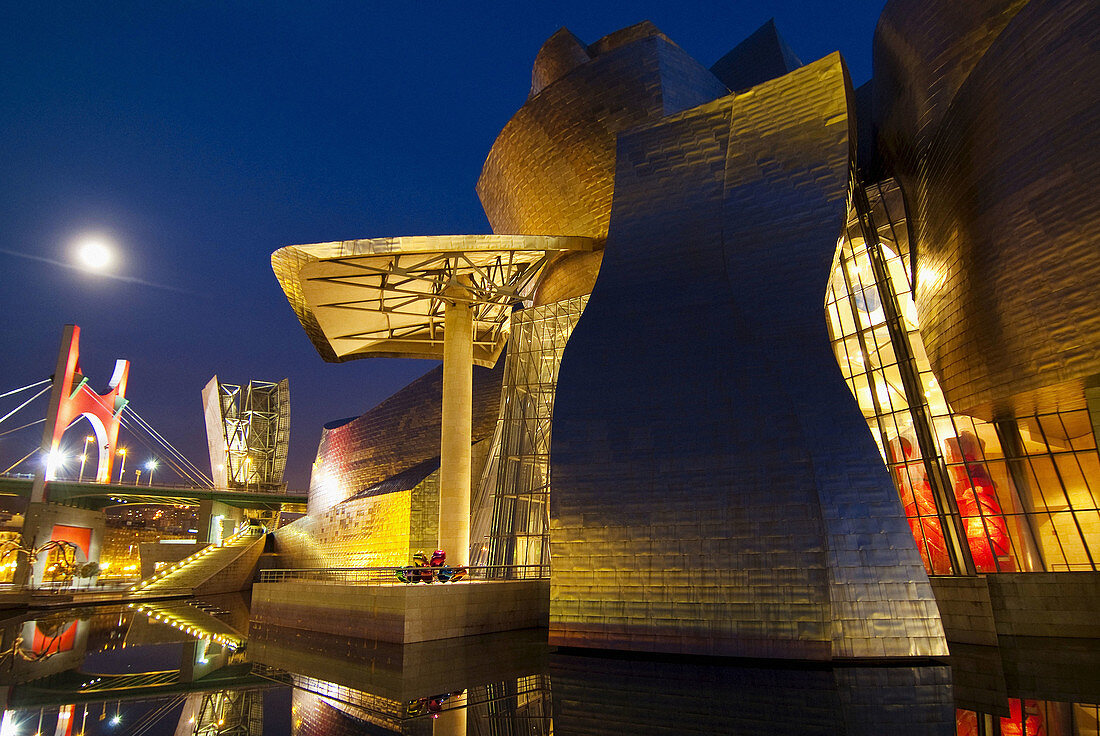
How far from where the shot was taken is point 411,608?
1141 cm

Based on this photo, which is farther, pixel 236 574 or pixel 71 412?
pixel 71 412

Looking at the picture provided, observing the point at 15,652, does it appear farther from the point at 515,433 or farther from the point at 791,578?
the point at 791,578

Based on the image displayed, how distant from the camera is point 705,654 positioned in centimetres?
966

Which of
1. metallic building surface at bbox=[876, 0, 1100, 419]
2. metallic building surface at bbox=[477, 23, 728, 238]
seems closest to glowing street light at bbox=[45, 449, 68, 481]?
metallic building surface at bbox=[477, 23, 728, 238]

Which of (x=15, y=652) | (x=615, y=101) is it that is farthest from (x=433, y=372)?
(x=15, y=652)

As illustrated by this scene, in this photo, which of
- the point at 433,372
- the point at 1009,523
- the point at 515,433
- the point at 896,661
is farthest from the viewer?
the point at 433,372

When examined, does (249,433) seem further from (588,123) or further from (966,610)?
(966,610)

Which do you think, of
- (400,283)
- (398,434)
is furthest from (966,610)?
(398,434)

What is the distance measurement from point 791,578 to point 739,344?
397 cm

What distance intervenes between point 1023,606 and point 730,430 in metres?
5.71

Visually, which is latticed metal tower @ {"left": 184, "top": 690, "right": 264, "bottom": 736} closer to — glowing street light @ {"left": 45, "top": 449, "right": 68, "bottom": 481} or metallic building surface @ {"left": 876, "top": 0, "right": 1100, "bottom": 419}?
metallic building surface @ {"left": 876, "top": 0, "right": 1100, "bottom": 419}

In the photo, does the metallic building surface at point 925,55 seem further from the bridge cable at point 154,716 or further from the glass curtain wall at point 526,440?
the bridge cable at point 154,716

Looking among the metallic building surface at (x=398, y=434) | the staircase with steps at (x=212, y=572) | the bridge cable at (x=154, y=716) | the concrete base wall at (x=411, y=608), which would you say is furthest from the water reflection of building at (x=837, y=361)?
the staircase with steps at (x=212, y=572)

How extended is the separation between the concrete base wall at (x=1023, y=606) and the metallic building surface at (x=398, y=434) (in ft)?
49.0
